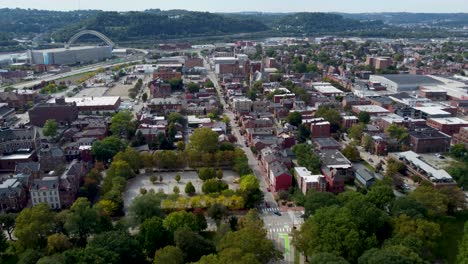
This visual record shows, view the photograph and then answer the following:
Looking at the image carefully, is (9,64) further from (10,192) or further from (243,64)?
(10,192)

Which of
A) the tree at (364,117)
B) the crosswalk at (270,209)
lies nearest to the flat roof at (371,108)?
the tree at (364,117)

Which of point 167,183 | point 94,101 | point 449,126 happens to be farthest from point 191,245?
point 94,101

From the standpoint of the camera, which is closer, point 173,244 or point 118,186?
point 173,244

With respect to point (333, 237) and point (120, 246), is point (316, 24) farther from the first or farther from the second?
point (120, 246)

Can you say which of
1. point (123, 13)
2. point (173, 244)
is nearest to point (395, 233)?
point (173, 244)

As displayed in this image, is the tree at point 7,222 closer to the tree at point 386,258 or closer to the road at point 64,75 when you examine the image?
the tree at point 386,258
